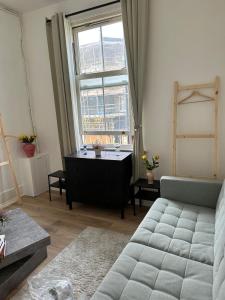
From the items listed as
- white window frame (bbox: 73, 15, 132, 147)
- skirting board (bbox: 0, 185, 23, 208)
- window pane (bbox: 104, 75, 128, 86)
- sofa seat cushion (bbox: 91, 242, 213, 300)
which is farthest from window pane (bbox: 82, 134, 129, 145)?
sofa seat cushion (bbox: 91, 242, 213, 300)

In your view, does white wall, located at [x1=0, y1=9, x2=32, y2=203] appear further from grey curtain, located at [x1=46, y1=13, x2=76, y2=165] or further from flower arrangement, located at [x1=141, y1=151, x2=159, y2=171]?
flower arrangement, located at [x1=141, y1=151, x2=159, y2=171]

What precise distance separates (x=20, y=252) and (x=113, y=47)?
2.61 metres

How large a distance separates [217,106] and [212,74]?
13.8 inches

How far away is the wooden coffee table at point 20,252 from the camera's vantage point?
5.67 ft

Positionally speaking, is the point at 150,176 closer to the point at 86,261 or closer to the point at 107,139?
the point at 107,139

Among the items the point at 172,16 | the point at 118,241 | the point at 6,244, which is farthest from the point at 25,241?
the point at 172,16

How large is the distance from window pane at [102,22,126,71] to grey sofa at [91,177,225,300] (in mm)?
1810

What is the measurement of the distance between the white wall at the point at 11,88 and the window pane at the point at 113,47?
1453mm

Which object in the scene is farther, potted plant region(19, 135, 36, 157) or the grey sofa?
potted plant region(19, 135, 36, 157)

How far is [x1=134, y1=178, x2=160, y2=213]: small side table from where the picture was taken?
8.91 feet

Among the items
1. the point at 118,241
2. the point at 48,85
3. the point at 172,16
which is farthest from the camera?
the point at 48,85

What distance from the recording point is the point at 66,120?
129 inches

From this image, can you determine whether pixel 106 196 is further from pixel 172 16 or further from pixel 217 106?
pixel 172 16

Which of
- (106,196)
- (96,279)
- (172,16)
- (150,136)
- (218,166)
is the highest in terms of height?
(172,16)
